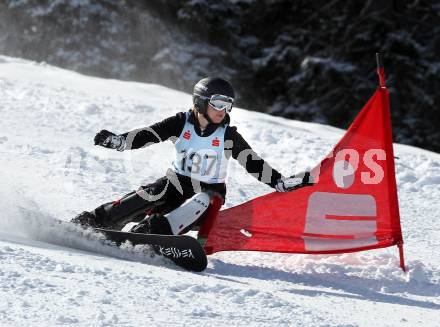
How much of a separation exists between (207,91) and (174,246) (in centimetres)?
115

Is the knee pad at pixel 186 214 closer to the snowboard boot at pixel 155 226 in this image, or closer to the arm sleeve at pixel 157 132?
the snowboard boot at pixel 155 226

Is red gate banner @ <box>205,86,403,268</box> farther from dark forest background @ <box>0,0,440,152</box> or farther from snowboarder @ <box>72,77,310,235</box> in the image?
dark forest background @ <box>0,0,440,152</box>

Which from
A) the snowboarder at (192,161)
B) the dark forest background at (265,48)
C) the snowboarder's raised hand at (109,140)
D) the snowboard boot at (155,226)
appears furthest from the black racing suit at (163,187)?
the dark forest background at (265,48)

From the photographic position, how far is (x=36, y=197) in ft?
21.6

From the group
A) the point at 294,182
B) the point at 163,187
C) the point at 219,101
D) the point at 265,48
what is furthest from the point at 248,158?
the point at 265,48

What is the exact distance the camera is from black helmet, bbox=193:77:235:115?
5.39m

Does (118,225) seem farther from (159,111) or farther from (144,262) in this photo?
(159,111)

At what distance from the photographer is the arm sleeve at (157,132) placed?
5520mm

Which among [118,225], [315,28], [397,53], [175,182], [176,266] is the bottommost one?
[176,266]

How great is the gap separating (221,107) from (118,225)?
3.60 feet

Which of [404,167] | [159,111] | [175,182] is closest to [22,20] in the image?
[159,111]

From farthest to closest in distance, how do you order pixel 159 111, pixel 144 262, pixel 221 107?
pixel 159 111 → pixel 221 107 → pixel 144 262

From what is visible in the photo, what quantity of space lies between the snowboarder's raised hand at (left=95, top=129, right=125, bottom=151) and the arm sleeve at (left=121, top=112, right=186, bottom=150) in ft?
0.49

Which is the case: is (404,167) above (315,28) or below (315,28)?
below
